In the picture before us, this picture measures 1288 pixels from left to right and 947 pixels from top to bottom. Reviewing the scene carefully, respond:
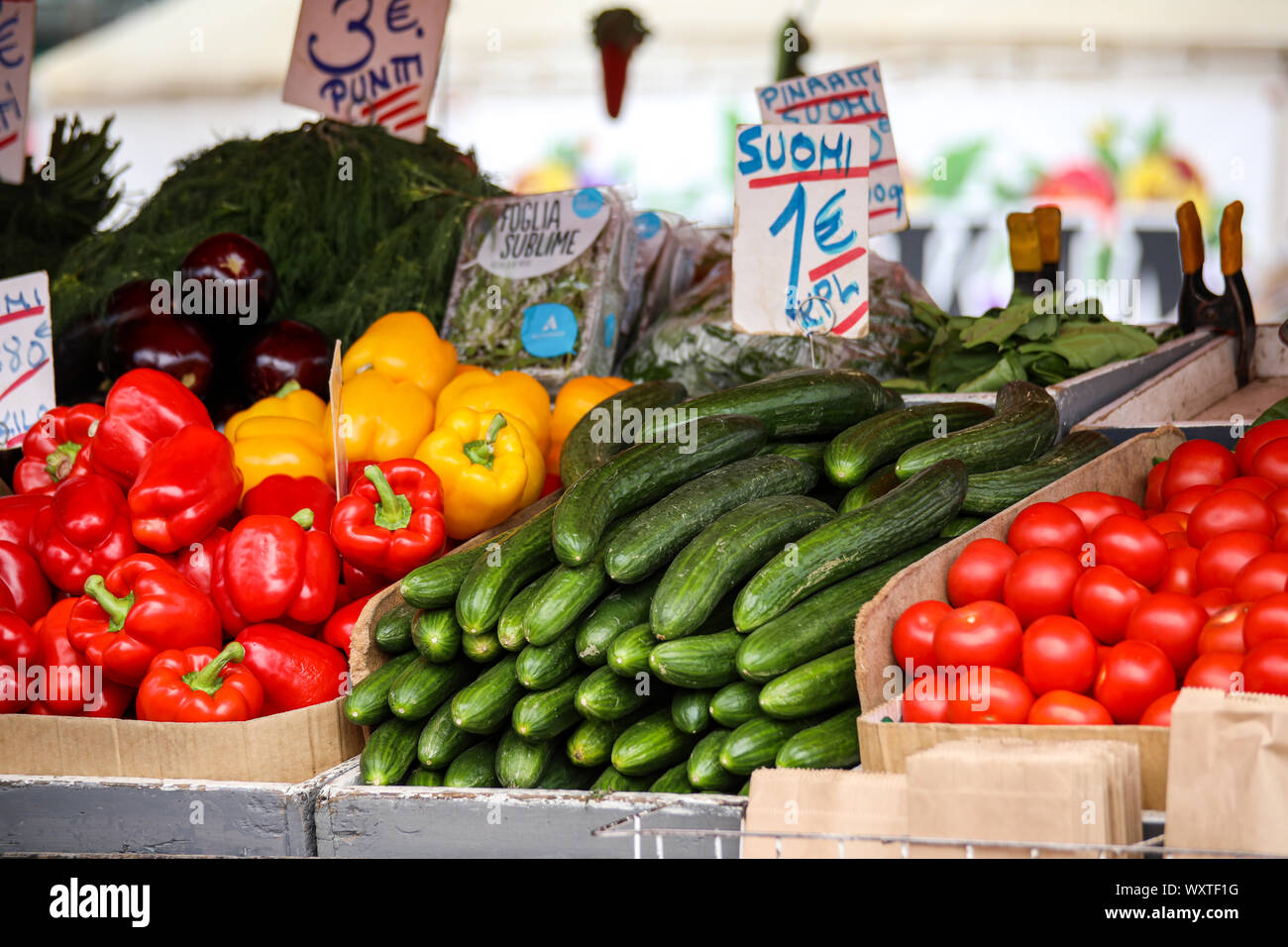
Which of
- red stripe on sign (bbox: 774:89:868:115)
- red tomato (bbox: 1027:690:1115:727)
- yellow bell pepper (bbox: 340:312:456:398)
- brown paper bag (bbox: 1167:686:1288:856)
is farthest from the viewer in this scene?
red stripe on sign (bbox: 774:89:868:115)

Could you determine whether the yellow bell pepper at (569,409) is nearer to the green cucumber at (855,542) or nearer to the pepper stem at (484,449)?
the pepper stem at (484,449)

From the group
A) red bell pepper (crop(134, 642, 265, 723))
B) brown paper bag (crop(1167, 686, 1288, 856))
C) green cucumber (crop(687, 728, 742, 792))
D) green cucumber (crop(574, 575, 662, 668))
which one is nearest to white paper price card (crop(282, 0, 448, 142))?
red bell pepper (crop(134, 642, 265, 723))

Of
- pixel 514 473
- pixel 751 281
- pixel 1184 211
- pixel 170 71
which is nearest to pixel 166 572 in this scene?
pixel 514 473

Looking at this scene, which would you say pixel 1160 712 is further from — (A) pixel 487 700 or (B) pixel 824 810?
(A) pixel 487 700

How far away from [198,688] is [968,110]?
289 inches

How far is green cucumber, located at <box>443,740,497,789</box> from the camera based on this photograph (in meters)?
2.25

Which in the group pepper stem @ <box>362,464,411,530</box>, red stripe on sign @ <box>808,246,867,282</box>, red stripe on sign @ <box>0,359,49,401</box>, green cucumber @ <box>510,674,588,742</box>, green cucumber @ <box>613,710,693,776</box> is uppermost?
red stripe on sign @ <box>808,246,867,282</box>

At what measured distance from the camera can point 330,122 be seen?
15.3ft

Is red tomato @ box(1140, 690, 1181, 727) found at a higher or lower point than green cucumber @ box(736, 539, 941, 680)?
lower

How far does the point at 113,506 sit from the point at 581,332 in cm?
170

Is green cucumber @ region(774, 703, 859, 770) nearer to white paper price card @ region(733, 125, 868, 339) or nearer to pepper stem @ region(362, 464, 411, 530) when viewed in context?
pepper stem @ region(362, 464, 411, 530)

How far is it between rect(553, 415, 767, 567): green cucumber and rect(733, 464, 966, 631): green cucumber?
1.07 ft

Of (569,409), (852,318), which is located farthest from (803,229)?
(569,409)

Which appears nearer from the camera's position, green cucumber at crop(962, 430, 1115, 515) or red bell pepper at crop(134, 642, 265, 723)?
red bell pepper at crop(134, 642, 265, 723)
